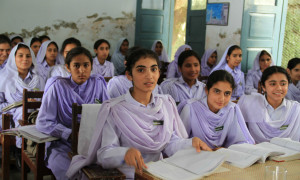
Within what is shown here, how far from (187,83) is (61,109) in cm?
141

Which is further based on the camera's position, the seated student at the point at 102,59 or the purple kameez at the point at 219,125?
the seated student at the point at 102,59

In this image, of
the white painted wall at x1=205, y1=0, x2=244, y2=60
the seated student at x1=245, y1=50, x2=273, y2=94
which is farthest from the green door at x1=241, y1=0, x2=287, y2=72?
the seated student at x1=245, y1=50, x2=273, y2=94

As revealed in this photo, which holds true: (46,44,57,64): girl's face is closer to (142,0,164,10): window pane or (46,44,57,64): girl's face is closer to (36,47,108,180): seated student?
(36,47,108,180): seated student

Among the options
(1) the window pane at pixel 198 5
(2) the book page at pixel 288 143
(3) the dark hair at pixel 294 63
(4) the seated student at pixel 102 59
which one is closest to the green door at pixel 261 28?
(1) the window pane at pixel 198 5

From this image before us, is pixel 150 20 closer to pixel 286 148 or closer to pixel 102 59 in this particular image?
pixel 102 59

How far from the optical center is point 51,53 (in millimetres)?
5668

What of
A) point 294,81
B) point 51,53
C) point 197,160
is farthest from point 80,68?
point 294,81

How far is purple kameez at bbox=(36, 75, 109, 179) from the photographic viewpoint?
2.76 meters

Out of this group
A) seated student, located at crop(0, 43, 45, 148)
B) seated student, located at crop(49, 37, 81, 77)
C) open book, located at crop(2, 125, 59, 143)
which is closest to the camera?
open book, located at crop(2, 125, 59, 143)

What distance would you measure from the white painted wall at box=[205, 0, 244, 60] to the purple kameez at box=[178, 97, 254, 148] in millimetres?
4105

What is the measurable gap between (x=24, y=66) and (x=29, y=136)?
5.77 feet

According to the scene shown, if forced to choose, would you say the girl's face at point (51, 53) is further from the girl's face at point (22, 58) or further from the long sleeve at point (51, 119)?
the long sleeve at point (51, 119)

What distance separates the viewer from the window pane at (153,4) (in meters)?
9.03

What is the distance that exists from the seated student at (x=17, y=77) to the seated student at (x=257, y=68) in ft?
11.2
